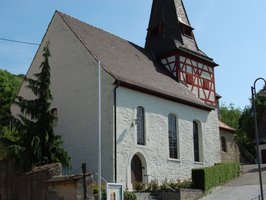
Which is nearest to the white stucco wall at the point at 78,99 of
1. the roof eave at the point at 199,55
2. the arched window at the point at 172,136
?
the arched window at the point at 172,136

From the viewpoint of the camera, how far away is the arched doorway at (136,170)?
2380 cm

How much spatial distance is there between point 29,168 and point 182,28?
19.2 m

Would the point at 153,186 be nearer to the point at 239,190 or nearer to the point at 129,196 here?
the point at 129,196

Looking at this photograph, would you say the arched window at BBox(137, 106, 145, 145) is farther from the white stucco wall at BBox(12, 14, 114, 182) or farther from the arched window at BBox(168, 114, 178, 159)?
the arched window at BBox(168, 114, 178, 159)

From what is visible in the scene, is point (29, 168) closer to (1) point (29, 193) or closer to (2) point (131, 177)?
(1) point (29, 193)

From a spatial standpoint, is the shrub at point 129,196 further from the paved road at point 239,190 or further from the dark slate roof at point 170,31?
the dark slate roof at point 170,31

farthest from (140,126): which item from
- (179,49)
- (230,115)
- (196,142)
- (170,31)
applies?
(230,115)

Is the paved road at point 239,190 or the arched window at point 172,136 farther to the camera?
the arched window at point 172,136

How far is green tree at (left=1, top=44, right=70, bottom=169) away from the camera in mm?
19125

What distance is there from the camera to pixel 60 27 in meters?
26.8

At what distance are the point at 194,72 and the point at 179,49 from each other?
2.25 m

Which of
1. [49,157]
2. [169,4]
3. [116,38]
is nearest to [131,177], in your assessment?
[49,157]

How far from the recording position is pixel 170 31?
34125 mm

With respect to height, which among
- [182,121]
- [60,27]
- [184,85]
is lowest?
[182,121]
